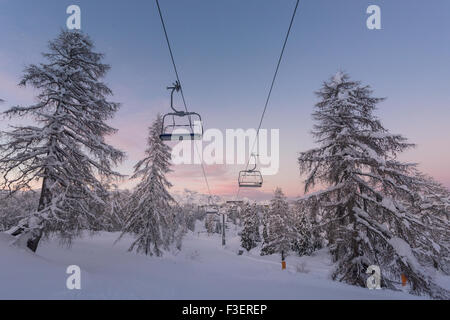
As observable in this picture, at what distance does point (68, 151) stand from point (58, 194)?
2070mm

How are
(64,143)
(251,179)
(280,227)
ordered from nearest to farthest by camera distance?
(64,143)
(251,179)
(280,227)

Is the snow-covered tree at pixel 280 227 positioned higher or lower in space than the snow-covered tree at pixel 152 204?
lower

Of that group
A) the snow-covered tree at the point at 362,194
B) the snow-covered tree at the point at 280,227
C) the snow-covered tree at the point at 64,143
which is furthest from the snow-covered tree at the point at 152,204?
the snow-covered tree at the point at 280,227

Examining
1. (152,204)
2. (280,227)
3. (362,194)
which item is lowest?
(280,227)

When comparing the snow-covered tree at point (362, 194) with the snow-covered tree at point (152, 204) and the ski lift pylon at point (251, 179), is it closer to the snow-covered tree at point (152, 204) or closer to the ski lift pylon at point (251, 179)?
the ski lift pylon at point (251, 179)

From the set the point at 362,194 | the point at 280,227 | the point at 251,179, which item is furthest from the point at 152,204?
the point at 280,227

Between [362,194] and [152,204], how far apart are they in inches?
571

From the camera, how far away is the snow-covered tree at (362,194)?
28.6 feet

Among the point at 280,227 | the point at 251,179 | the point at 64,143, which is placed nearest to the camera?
the point at 64,143

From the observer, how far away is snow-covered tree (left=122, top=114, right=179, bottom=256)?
55.0 ft

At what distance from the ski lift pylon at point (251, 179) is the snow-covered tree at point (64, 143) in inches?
292

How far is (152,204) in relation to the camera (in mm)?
16938

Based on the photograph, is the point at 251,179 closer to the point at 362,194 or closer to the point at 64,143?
the point at 362,194
